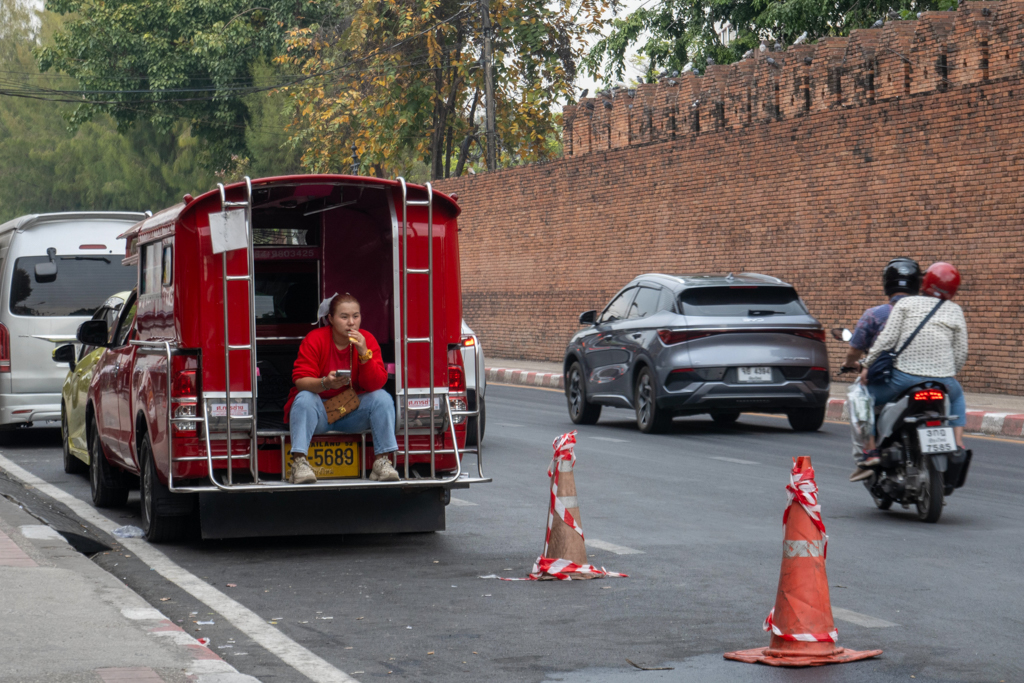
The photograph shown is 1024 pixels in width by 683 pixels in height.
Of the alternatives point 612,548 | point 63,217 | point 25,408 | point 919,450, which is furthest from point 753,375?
point 25,408

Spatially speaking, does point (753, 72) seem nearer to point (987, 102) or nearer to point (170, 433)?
point (987, 102)

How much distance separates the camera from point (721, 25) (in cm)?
3475

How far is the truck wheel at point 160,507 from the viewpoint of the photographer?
8.54 m

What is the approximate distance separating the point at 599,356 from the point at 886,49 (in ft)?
26.0

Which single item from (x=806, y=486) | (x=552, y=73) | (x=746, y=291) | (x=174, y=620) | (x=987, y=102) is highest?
(x=552, y=73)

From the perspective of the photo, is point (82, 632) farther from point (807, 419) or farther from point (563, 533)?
point (807, 419)

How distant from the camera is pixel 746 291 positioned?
1568 centimetres

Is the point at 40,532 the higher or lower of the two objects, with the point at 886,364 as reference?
lower

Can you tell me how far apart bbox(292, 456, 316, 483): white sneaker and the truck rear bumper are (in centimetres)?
721

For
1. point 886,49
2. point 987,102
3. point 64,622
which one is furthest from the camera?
point 886,49

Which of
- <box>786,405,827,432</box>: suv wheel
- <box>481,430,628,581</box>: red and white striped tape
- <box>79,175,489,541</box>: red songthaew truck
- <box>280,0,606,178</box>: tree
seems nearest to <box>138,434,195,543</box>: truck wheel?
<box>79,175,489,541</box>: red songthaew truck

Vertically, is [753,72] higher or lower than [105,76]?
lower

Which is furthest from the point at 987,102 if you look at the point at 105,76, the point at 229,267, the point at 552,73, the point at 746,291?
the point at 105,76

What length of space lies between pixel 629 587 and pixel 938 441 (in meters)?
2.81
